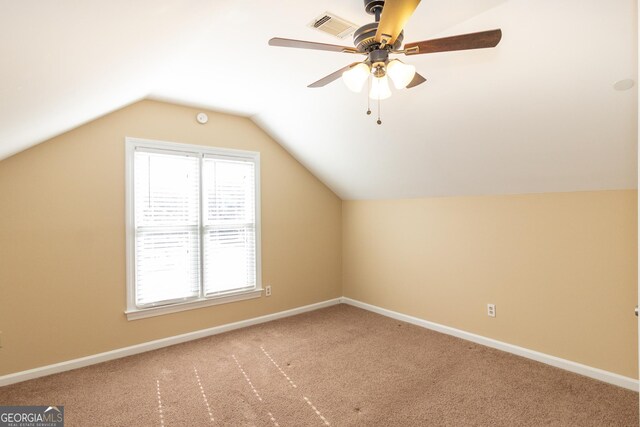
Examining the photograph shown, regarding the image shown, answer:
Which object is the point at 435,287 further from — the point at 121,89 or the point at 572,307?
the point at 121,89

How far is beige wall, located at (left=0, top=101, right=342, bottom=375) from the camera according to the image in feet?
9.32

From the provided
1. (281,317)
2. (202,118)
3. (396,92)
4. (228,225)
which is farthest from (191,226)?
(396,92)

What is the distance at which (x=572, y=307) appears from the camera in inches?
113

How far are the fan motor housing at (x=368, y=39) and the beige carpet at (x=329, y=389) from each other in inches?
86.7

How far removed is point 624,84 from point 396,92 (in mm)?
1378

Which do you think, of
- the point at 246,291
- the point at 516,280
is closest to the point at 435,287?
the point at 516,280

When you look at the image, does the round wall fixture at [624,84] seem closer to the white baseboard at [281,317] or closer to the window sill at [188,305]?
the white baseboard at [281,317]

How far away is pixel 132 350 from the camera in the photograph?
3.34 metres

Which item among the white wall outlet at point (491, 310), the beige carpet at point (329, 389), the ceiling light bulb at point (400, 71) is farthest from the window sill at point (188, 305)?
Result: the ceiling light bulb at point (400, 71)

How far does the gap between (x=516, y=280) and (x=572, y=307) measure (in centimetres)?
46

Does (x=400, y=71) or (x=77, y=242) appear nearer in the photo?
(x=400, y=71)

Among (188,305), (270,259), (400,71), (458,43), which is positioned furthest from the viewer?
(270,259)

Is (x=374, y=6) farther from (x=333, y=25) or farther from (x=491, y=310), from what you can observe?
(x=491, y=310)

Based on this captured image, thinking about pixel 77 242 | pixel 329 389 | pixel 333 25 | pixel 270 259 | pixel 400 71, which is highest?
pixel 333 25
